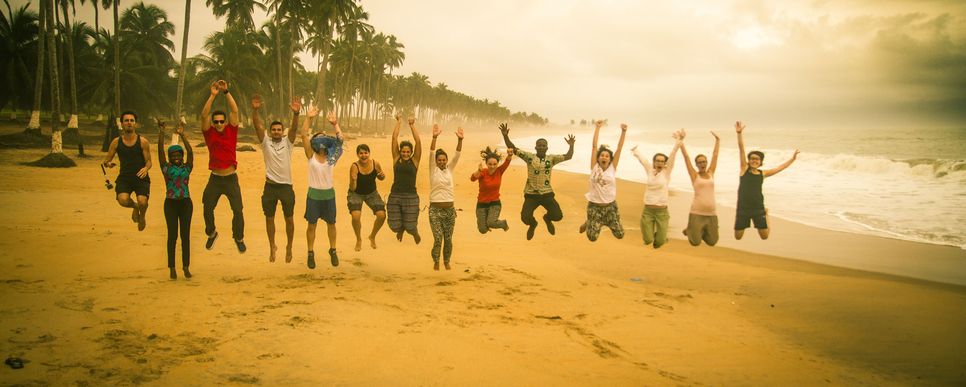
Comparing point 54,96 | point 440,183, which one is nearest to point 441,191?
point 440,183

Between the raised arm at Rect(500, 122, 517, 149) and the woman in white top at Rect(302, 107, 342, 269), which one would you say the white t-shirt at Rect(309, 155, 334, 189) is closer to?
the woman in white top at Rect(302, 107, 342, 269)

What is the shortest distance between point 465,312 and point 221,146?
449 cm

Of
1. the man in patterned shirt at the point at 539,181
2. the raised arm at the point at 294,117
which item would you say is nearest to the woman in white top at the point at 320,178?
the raised arm at the point at 294,117

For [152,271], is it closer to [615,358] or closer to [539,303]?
[539,303]

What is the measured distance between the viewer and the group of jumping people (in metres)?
7.75

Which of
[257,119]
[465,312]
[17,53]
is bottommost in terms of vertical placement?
[465,312]

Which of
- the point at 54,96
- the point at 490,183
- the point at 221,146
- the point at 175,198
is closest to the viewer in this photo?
the point at 175,198

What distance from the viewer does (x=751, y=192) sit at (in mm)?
8836

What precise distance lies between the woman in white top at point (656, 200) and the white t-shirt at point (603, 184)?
22.4 inches

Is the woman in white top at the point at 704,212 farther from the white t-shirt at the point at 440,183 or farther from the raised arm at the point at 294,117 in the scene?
the raised arm at the point at 294,117

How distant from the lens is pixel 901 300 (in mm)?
8695

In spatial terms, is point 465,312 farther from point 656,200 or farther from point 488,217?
point 656,200

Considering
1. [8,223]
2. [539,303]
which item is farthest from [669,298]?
[8,223]

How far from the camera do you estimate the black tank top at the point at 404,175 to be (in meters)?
8.66
